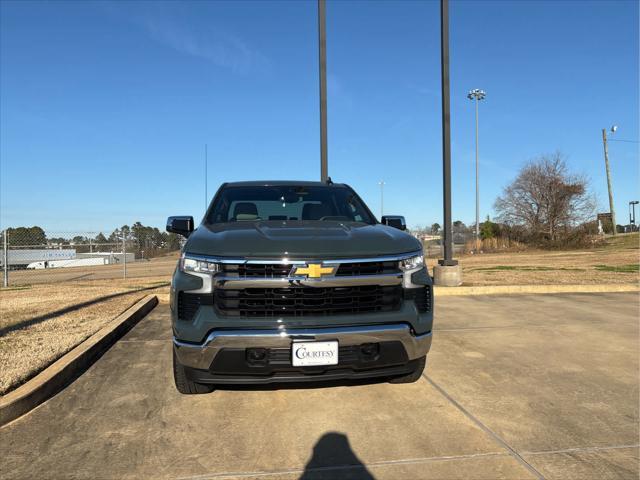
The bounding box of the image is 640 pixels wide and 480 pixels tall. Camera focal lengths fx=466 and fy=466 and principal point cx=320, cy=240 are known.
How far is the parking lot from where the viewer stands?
2732 mm

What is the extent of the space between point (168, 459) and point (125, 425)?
68cm

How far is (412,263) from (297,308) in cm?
93

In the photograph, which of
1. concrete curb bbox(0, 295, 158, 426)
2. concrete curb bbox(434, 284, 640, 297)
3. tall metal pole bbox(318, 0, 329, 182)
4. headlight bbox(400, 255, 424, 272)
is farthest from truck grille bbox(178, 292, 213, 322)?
tall metal pole bbox(318, 0, 329, 182)

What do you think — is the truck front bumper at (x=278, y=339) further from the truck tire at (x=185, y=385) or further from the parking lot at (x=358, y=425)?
the parking lot at (x=358, y=425)

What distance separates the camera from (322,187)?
5.29m

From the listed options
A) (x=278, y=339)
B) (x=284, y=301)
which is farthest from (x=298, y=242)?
(x=278, y=339)

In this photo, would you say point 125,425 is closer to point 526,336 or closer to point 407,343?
point 407,343

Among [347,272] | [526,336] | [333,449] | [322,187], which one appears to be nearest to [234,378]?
[333,449]

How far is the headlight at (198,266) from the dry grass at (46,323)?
184 centimetres

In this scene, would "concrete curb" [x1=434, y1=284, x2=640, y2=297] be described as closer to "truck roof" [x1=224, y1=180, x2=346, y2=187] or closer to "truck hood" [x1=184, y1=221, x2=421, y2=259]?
"truck roof" [x1=224, y1=180, x2=346, y2=187]

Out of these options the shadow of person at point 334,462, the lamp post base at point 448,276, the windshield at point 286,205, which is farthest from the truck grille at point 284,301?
the lamp post base at point 448,276

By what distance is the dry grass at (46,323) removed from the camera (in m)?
4.32

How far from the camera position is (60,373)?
13.5ft

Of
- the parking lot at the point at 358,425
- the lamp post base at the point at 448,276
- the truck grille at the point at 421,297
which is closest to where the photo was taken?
the parking lot at the point at 358,425
